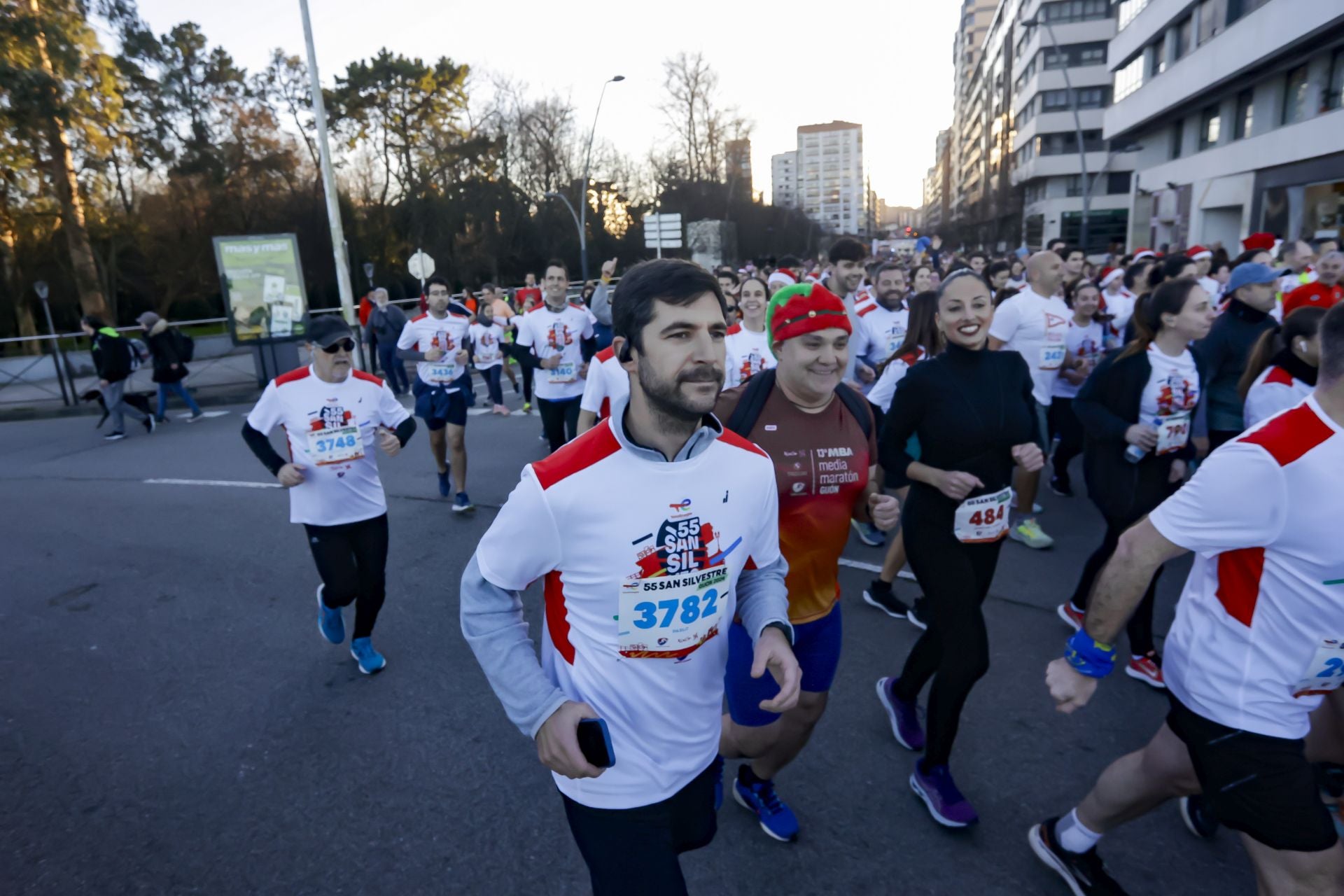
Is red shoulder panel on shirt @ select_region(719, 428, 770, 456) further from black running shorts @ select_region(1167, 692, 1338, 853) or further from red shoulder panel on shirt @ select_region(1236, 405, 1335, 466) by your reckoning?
black running shorts @ select_region(1167, 692, 1338, 853)

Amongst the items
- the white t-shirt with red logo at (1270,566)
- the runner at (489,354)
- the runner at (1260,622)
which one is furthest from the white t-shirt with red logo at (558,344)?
the white t-shirt with red logo at (1270,566)

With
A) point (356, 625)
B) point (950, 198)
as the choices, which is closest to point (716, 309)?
point (356, 625)

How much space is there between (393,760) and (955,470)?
110 inches

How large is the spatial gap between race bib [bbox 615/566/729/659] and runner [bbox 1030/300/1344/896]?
40.3 inches

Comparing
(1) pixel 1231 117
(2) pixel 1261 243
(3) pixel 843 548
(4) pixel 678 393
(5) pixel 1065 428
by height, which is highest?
(1) pixel 1231 117

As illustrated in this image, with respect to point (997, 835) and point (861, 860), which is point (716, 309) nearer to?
point (861, 860)

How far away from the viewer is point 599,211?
155 ft

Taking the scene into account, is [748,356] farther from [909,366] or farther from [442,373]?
[442,373]

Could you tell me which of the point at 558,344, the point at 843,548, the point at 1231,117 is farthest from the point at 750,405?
the point at 1231,117

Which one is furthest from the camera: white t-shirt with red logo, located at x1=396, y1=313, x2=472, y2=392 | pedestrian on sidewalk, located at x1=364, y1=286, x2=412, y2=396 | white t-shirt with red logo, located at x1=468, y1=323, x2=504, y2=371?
pedestrian on sidewalk, located at x1=364, y1=286, x2=412, y2=396

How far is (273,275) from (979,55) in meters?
96.6

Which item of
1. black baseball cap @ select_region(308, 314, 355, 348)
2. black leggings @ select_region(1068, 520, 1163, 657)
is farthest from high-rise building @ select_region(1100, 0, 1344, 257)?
black baseball cap @ select_region(308, 314, 355, 348)

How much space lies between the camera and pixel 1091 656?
87.4 inches

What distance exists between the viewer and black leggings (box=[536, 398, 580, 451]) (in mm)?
7953
